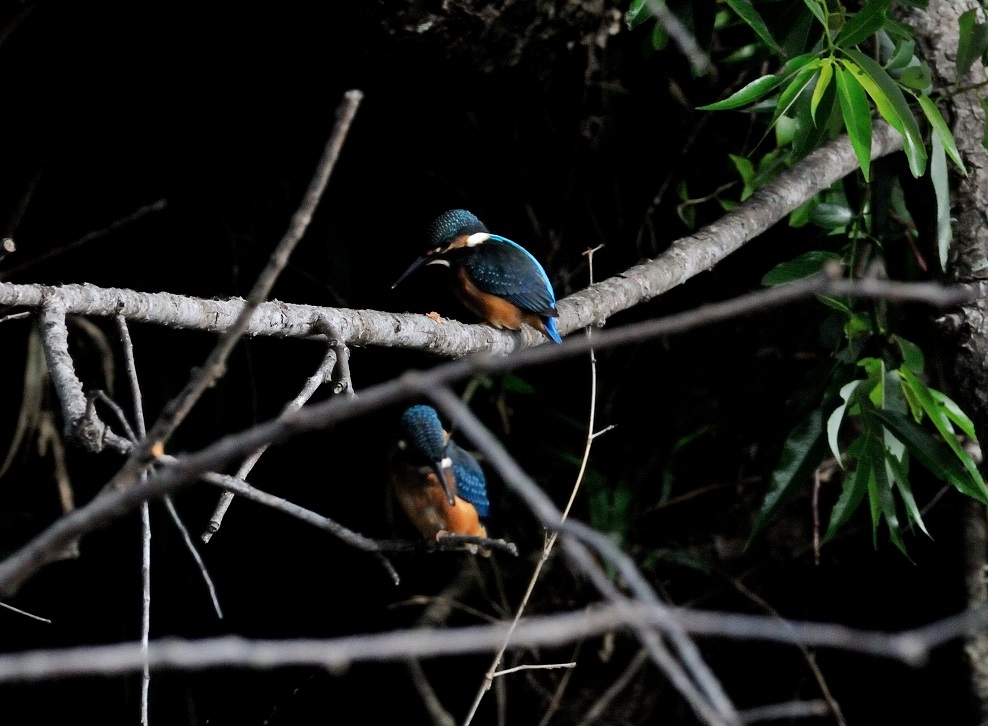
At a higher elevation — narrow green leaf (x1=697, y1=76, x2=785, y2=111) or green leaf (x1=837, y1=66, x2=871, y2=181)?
narrow green leaf (x1=697, y1=76, x2=785, y2=111)

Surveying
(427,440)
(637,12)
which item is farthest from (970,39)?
(427,440)

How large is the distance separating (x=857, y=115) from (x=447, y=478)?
1.79 m

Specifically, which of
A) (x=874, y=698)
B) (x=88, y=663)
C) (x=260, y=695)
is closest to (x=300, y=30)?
(x=260, y=695)

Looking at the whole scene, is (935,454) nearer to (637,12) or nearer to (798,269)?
(798,269)

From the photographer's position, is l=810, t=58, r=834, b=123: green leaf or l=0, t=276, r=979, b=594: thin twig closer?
l=0, t=276, r=979, b=594: thin twig

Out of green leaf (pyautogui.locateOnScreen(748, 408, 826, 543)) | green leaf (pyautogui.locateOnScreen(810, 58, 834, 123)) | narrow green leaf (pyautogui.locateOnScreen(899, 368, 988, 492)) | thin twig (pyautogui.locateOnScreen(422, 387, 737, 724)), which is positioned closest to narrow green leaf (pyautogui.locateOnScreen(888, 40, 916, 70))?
green leaf (pyautogui.locateOnScreen(810, 58, 834, 123))

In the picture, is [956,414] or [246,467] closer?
[246,467]

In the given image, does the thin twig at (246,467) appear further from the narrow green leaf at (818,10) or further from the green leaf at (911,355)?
the green leaf at (911,355)

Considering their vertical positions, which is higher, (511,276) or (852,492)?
(511,276)

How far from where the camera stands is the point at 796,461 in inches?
99.8

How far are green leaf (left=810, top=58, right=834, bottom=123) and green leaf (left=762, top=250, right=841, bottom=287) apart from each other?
1.28ft

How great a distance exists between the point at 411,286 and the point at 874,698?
201 cm

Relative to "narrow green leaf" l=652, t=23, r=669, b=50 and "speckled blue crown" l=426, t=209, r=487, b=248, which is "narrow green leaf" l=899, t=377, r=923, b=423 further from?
"speckled blue crown" l=426, t=209, r=487, b=248

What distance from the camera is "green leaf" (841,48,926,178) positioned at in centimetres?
218
